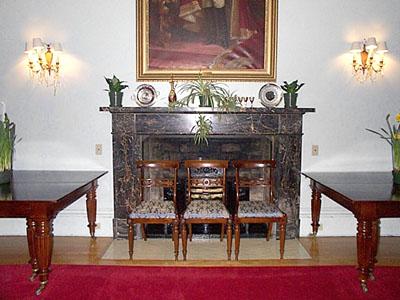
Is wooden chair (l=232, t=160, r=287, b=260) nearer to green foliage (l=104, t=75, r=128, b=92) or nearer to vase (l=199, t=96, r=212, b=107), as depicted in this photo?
vase (l=199, t=96, r=212, b=107)

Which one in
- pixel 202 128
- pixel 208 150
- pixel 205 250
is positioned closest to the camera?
pixel 205 250

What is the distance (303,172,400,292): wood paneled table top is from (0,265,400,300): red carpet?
21cm

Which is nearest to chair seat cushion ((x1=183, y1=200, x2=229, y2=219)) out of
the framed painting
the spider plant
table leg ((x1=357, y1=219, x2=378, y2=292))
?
the spider plant

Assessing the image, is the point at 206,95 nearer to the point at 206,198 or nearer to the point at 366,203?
the point at 206,198

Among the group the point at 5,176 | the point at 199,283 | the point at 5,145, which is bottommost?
the point at 199,283

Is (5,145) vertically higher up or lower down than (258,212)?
higher up

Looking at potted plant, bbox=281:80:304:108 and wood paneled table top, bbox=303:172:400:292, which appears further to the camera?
potted plant, bbox=281:80:304:108

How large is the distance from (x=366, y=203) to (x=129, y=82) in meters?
2.62

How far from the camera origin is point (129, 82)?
412 centimetres

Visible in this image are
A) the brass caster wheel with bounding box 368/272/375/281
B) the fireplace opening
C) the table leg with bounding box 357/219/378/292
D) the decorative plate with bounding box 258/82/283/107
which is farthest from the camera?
the fireplace opening

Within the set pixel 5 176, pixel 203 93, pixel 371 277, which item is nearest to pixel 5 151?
pixel 5 176

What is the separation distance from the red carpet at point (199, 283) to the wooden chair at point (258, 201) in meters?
0.41

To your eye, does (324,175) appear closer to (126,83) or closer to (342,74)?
(342,74)

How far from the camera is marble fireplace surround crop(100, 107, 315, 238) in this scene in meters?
3.99
